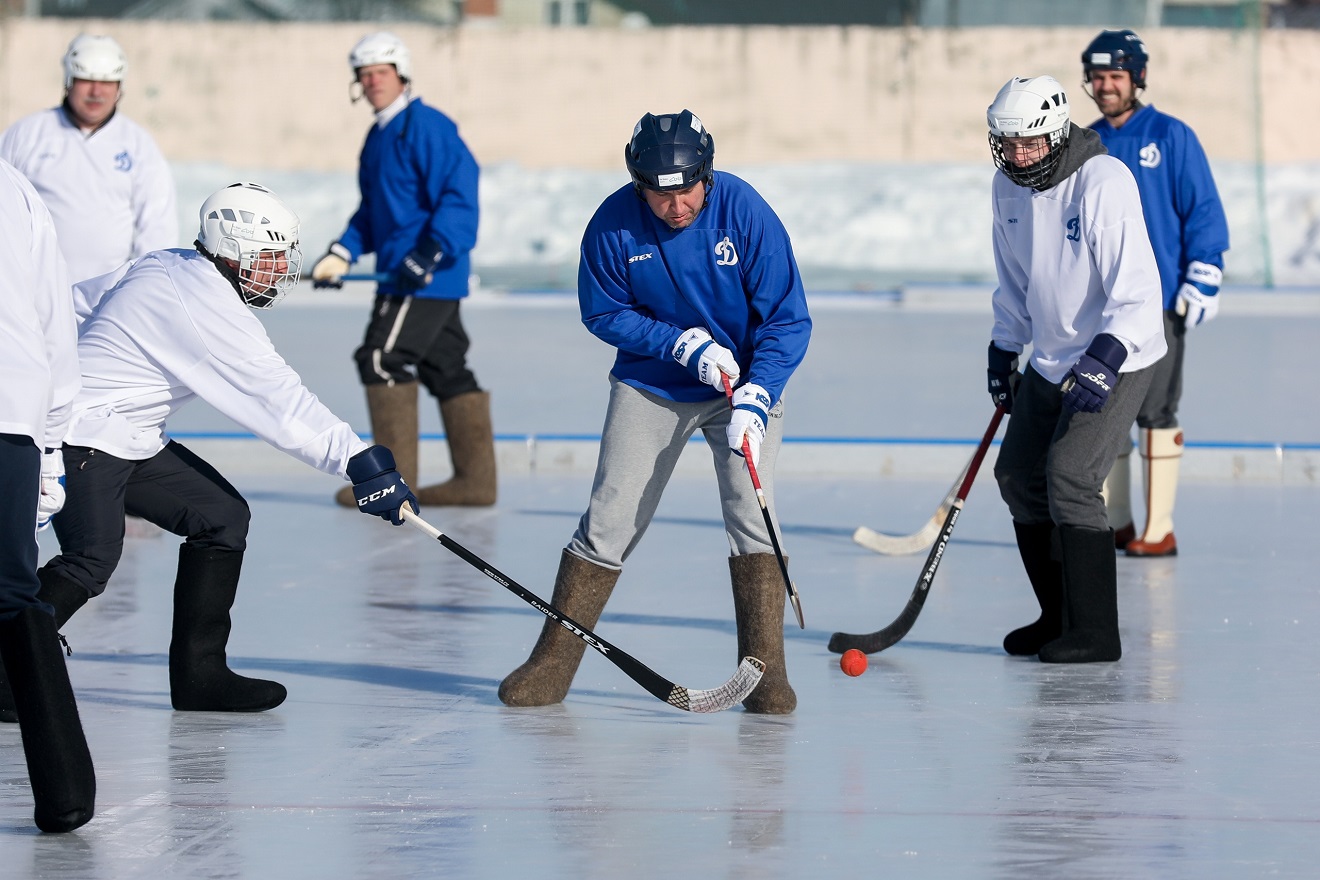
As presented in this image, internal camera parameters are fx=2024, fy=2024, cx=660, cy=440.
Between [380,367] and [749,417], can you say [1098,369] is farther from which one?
[380,367]

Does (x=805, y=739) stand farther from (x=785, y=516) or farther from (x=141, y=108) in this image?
(x=141, y=108)

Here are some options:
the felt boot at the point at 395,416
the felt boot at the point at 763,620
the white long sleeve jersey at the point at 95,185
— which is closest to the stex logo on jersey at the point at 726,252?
the felt boot at the point at 763,620

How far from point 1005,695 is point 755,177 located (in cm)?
1600

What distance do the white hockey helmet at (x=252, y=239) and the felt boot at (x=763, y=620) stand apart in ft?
3.94

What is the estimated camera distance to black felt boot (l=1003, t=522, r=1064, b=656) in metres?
5.14

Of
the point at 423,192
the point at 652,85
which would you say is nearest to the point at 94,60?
the point at 423,192

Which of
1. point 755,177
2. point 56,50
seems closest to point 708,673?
point 755,177

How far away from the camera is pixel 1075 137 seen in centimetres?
496

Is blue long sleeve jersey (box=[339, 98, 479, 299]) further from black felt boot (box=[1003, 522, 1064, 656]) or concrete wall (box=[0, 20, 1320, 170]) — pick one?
concrete wall (box=[0, 20, 1320, 170])

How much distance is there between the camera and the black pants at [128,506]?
4375mm

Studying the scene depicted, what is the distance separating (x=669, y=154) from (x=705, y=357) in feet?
1.48

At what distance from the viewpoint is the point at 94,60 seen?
682 centimetres

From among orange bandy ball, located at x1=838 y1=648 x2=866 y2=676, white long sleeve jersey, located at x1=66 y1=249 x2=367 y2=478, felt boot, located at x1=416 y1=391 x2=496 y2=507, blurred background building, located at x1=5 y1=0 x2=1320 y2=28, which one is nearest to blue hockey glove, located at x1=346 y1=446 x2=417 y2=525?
white long sleeve jersey, located at x1=66 y1=249 x2=367 y2=478

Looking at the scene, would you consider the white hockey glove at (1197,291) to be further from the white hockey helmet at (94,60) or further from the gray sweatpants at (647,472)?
the white hockey helmet at (94,60)
